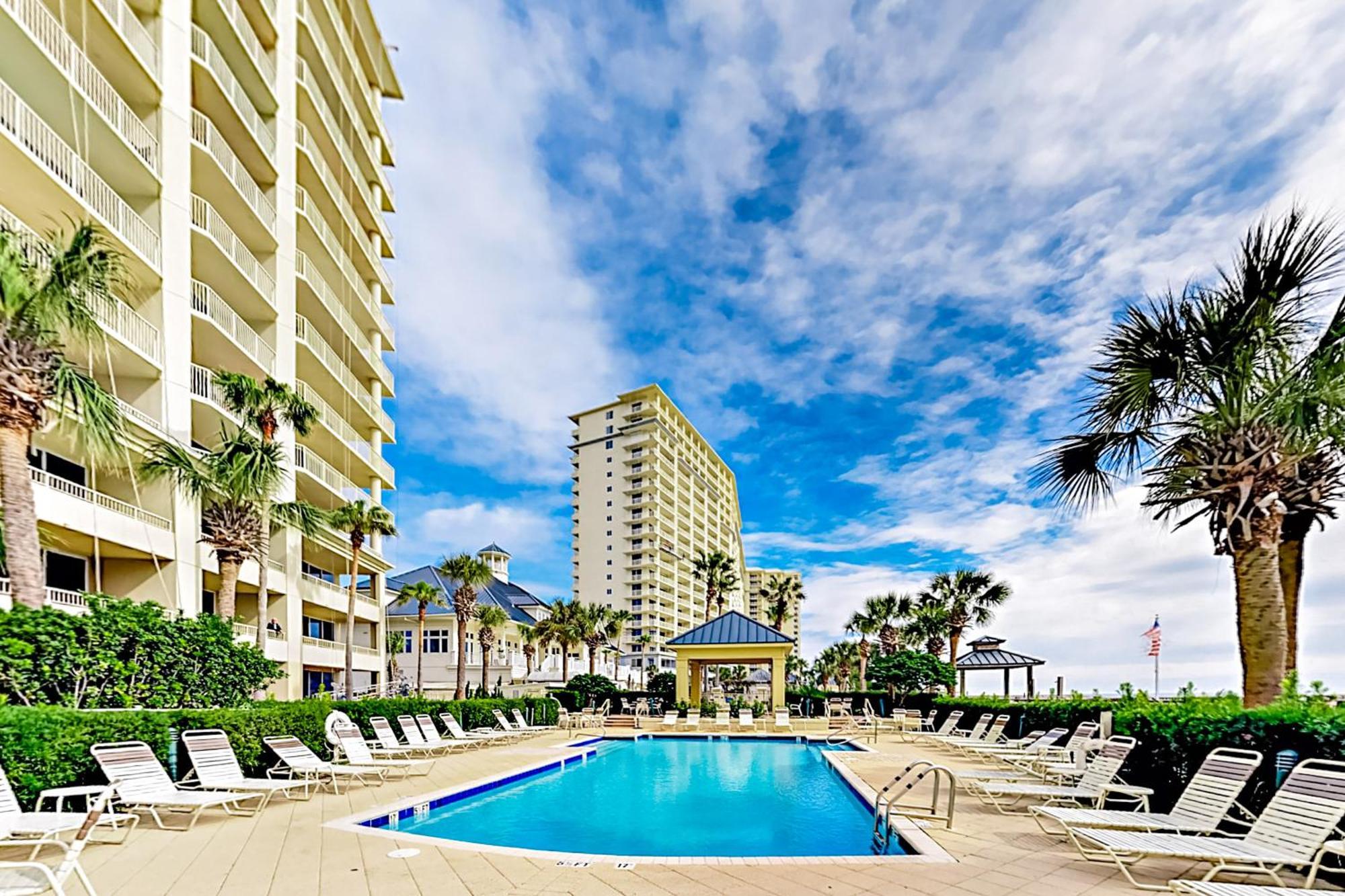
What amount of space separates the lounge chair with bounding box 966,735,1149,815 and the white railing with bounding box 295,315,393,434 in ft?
72.0

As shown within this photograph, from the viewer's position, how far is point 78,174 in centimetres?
1429

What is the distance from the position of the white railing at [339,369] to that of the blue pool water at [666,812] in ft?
51.8

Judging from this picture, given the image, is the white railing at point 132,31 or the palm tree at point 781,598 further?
the palm tree at point 781,598

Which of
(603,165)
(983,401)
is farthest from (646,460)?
(603,165)

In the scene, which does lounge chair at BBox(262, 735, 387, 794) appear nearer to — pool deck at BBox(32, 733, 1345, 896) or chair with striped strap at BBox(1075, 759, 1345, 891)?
pool deck at BBox(32, 733, 1345, 896)

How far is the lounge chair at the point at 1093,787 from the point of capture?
7619 mm

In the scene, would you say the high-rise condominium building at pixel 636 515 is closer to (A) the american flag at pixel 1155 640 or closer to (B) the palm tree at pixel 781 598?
(B) the palm tree at pixel 781 598

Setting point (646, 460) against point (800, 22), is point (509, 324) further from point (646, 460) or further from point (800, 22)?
point (646, 460)

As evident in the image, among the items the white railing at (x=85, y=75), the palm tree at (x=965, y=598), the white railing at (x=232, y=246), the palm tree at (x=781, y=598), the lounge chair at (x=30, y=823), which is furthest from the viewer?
the palm tree at (x=781, y=598)

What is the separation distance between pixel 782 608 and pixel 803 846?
42099 millimetres

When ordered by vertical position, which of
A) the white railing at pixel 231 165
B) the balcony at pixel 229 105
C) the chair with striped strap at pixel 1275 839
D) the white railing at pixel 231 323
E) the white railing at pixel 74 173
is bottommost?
the chair with striped strap at pixel 1275 839

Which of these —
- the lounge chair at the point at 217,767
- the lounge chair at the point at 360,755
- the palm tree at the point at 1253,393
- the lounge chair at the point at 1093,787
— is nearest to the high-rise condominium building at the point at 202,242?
the lounge chair at the point at 360,755

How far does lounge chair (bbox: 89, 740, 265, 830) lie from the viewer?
736 cm

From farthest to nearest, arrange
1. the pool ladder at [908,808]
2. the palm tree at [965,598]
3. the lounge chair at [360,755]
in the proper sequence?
1. the palm tree at [965,598]
2. the lounge chair at [360,755]
3. the pool ladder at [908,808]
